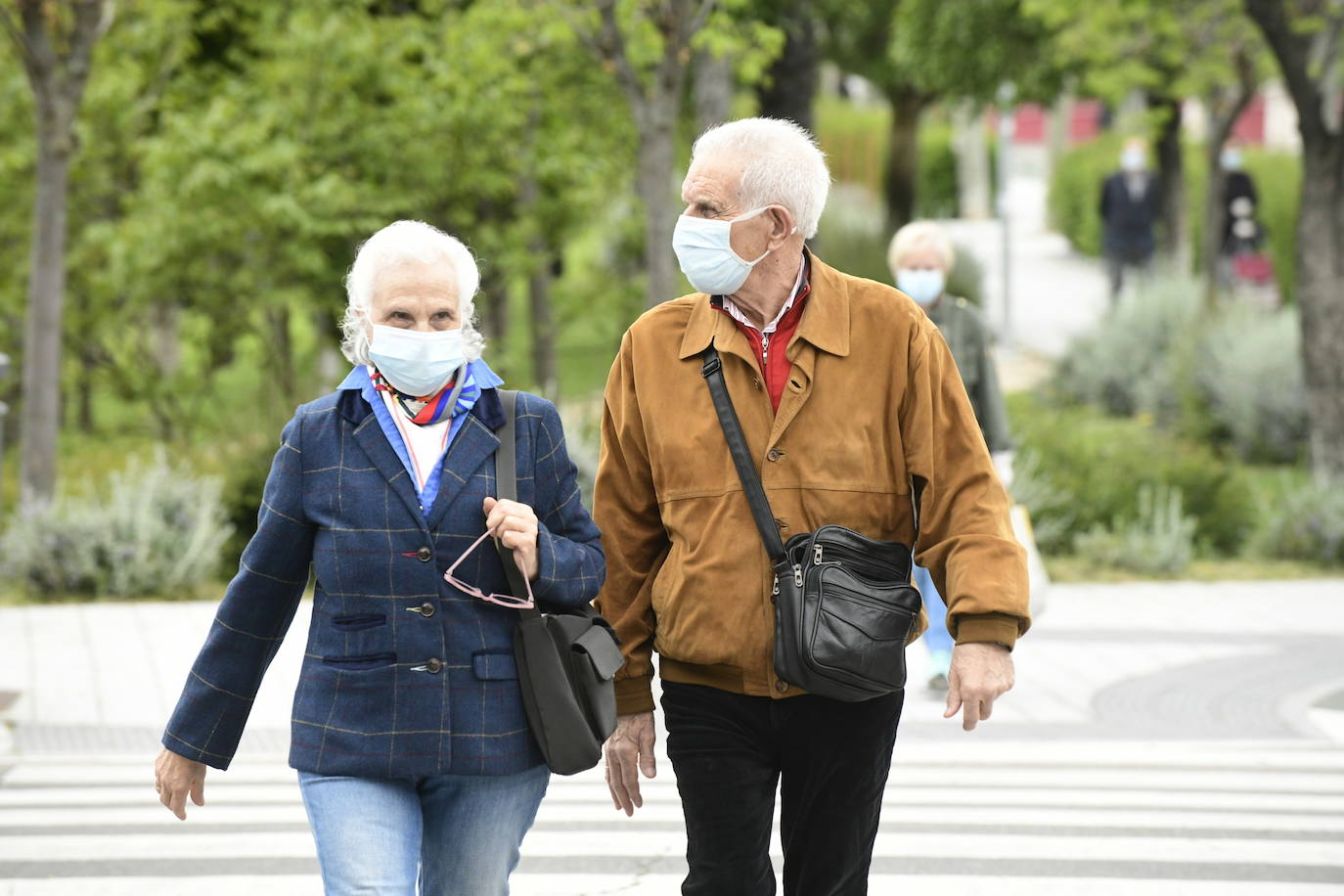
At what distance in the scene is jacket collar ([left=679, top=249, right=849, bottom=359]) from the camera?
11.5ft

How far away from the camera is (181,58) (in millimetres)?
19859

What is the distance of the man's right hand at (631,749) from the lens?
147 inches

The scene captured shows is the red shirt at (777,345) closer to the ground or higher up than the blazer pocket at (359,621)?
higher up

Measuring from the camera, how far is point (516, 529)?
3312 mm

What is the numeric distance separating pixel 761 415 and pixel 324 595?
2.79ft

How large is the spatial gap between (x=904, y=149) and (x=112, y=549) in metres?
22.6

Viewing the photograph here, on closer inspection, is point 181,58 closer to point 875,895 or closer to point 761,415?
point 875,895

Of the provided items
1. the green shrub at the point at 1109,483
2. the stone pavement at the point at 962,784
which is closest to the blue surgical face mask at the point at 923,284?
the stone pavement at the point at 962,784

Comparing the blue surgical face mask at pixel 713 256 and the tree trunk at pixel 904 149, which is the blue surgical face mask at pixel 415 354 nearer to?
the blue surgical face mask at pixel 713 256

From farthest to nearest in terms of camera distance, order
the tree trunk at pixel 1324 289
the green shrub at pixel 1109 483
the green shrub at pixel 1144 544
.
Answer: the tree trunk at pixel 1324 289 < the green shrub at pixel 1109 483 < the green shrub at pixel 1144 544

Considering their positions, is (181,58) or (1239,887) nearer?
(1239,887)

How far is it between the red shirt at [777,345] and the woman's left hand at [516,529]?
1.72 feet

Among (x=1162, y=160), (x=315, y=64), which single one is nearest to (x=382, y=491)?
(x=315, y=64)

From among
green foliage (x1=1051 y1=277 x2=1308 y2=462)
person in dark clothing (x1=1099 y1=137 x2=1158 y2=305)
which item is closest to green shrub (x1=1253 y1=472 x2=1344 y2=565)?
green foliage (x1=1051 y1=277 x2=1308 y2=462)
